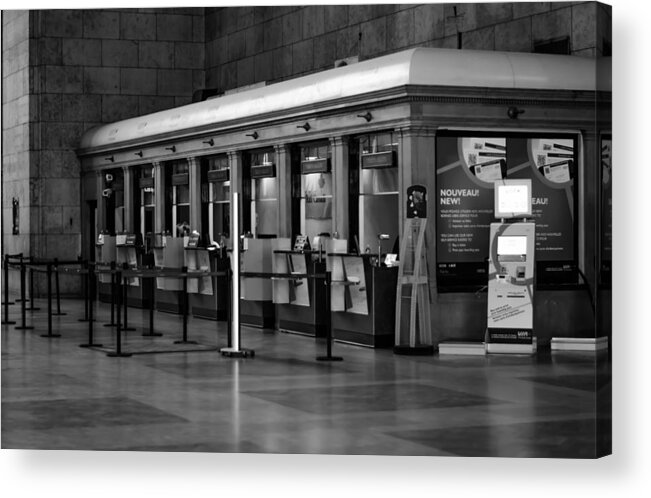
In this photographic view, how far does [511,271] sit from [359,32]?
31.6 ft

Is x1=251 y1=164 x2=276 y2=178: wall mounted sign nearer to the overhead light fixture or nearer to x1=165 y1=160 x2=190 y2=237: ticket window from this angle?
x1=165 y1=160 x2=190 y2=237: ticket window

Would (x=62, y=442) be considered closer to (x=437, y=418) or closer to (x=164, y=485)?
(x=164, y=485)

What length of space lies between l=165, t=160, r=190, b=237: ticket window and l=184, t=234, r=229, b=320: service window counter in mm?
3190

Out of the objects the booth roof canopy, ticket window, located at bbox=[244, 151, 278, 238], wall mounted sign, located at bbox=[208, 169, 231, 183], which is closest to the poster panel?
the booth roof canopy

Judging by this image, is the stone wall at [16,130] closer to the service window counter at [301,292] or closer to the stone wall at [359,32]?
the stone wall at [359,32]

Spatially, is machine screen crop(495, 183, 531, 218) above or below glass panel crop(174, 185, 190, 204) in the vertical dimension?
below

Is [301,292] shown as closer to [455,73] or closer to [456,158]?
[456,158]

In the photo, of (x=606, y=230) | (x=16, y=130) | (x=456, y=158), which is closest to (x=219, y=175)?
(x=456, y=158)

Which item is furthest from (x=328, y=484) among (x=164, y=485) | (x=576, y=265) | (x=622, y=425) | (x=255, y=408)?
(x=576, y=265)

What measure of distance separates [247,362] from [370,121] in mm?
4311

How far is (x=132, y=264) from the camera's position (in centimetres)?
2470

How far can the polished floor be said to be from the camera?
943cm

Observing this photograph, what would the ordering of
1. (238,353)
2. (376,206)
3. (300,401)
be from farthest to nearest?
(376,206) → (238,353) → (300,401)

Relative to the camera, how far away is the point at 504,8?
20359mm
